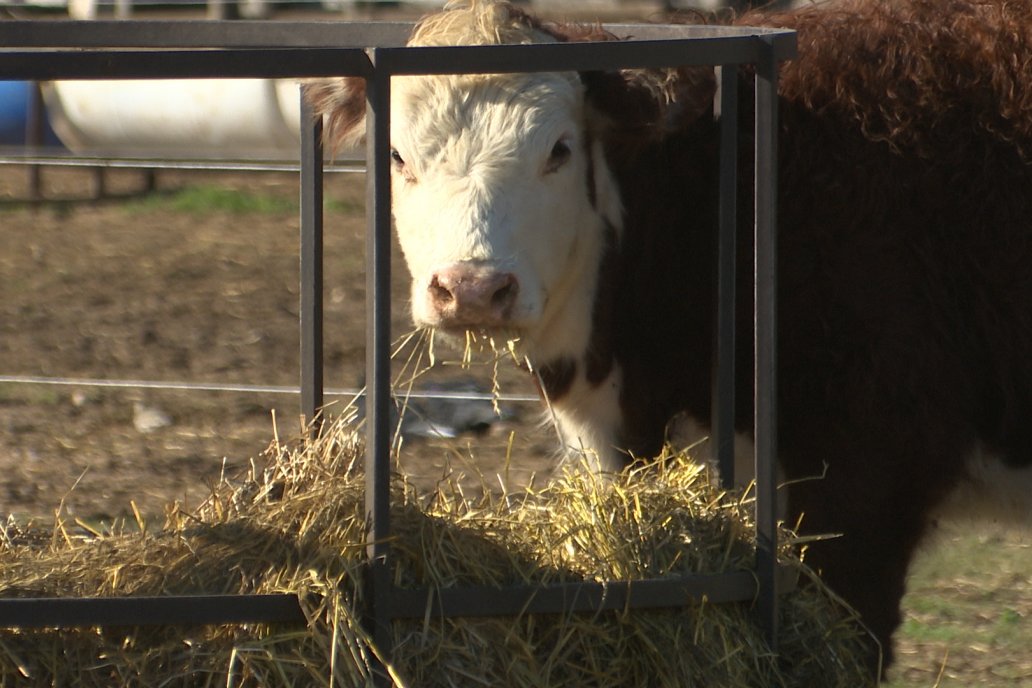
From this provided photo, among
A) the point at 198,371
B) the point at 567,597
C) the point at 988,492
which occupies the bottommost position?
the point at 198,371

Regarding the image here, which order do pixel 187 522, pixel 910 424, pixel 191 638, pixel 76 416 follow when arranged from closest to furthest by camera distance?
pixel 191 638
pixel 187 522
pixel 910 424
pixel 76 416

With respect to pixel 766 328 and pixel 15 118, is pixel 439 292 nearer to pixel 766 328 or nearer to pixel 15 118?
pixel 766 328

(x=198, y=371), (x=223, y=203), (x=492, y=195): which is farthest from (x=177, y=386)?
(x=223, y=203)

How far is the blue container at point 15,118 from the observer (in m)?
10.8

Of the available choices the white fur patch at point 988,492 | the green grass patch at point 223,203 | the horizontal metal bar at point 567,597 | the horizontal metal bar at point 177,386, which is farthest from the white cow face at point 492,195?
the green grass patch at point 223,203

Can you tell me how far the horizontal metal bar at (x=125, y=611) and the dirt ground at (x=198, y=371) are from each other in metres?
0.78

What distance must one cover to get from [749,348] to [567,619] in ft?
3.76

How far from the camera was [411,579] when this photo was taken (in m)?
2.51

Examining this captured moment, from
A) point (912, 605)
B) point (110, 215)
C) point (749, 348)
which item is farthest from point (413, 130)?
point (110, 215)

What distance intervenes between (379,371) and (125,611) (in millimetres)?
532

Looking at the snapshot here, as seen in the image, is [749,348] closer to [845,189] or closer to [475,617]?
[845,189]

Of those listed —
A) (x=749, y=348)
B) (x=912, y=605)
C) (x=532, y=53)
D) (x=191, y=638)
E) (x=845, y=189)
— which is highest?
(x=532, y=53)

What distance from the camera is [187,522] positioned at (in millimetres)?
2604

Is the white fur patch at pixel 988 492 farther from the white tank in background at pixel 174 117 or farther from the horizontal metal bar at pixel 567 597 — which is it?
the white tank in background at pixel 174 117
